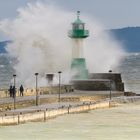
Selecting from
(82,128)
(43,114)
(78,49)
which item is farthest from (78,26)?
(82,128)

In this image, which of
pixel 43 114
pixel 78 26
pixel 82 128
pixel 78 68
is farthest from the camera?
pixel 78 26

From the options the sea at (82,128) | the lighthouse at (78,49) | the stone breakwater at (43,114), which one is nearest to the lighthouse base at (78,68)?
the lighthouse at (78,49)

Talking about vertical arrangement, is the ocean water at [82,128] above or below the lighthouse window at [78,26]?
below

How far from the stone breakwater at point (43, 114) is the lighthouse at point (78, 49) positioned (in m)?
15.3

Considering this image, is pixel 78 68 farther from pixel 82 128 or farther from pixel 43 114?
pixel 82 128

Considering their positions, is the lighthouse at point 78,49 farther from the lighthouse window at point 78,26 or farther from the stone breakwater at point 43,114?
the stone breakwater at point 43,114

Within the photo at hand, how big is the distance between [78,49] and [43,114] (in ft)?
84.2

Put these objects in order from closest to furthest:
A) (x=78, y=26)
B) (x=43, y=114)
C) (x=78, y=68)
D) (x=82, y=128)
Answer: (x=82, y=128) < (x=43, y=114) < (x=78, y=68) < (x=78, y=26)

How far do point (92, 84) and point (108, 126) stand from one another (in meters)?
23.9

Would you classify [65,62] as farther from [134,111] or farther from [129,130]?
[129,130]

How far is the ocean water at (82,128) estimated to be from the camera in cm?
3300

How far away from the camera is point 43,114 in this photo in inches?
1583

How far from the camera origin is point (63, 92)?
193 feet

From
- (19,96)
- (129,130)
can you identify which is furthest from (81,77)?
(129,130)
